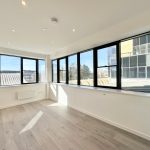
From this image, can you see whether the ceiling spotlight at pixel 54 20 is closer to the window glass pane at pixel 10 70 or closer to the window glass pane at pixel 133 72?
the window glass pane at pixel 133 72

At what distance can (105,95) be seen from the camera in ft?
10.4

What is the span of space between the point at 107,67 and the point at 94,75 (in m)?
0.57

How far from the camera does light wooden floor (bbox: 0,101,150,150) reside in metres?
2.13

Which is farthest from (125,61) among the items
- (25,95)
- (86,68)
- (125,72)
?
(25,95)

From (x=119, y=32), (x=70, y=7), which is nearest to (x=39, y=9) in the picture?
(x=70, y=7)

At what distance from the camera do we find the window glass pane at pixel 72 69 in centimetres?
482

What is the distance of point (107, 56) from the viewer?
3.46 m

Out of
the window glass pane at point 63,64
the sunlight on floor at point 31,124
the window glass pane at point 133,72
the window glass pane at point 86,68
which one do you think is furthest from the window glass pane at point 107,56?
the sunlight on floor at point 31,124

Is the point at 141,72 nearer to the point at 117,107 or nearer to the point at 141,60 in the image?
the point at 141,60

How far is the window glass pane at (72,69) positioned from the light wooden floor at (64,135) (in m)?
1.90

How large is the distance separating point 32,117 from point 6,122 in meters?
0.72

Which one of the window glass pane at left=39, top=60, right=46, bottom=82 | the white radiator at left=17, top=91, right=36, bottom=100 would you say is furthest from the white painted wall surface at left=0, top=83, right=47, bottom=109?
the window glass pane at left=39, top=60, right=46, bottom=82

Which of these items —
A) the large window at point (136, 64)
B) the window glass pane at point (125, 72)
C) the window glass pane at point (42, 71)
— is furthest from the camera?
the window glass pane at point (42, 71)

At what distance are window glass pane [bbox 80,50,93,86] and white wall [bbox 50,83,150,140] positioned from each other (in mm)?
393
